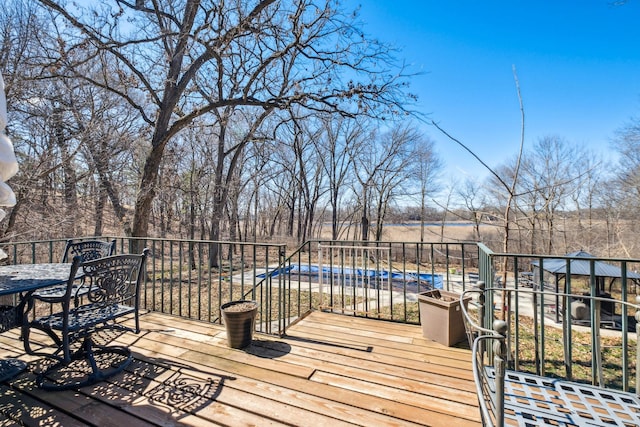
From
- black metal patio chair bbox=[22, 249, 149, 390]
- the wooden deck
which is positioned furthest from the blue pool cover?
black metal patio chair bbox=[22, 249, 149, 390]

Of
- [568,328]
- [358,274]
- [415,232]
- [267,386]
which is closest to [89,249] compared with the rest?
[267,386]

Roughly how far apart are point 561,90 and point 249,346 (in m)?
12.0

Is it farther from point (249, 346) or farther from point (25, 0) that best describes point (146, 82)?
Answer: point (249, 346)

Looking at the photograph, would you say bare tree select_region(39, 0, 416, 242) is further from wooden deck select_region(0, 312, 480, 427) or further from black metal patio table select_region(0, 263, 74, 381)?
wooden deck select_region(0, 312, 480, 427)

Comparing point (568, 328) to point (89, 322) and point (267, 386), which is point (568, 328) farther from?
point (89, 322)

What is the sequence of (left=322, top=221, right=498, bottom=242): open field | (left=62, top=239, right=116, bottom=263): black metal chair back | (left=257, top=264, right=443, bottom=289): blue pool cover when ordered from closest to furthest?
1. (left=62, top=239, right=116, bottom=263): black metal chair back
2. (left=257, top=264, right=443, bottom=289): blue pool cover
3. (left=322, top=221, right=498, bottom=242): open field

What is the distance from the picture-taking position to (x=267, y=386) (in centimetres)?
204

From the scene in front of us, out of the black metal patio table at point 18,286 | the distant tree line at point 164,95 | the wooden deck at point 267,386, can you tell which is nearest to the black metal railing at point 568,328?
the wooden deck at point 267,386

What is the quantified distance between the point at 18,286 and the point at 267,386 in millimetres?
1709

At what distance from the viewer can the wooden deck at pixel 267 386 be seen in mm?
1720

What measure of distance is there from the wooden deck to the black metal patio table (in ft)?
0.40

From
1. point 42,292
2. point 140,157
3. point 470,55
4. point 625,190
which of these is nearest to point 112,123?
point 140,157

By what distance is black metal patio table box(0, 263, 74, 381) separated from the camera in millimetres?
1812

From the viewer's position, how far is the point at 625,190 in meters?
11.6
